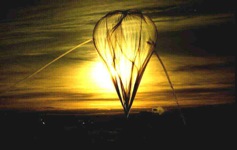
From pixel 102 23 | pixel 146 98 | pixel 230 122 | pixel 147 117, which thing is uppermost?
pixel 102 23

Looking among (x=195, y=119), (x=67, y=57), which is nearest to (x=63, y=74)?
Result: (x=67, y=57)

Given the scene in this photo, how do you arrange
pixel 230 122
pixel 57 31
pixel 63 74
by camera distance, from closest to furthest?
pixel 57 31
pixel 63 74
pixel 230 122

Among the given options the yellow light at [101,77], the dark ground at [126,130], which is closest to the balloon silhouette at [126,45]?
the yellow light at [101,77]

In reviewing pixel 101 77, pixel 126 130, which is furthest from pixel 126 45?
pixel 126 130

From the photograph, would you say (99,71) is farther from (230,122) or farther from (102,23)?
(230,122)

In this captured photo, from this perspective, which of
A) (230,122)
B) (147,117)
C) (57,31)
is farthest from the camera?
(230,122)

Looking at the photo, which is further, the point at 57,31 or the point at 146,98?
the point at 146,98
